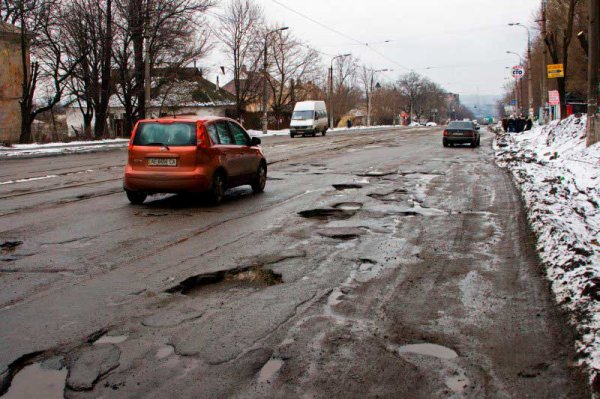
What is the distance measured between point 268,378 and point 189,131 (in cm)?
710

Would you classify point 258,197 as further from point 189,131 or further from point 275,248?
point 275,248

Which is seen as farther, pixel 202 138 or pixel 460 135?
pixel 460 135

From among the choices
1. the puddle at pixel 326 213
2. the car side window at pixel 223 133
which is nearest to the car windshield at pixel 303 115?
the car side window at pixel 223 133

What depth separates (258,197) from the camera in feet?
36.7

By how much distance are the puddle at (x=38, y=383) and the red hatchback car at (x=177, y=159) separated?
6257mm

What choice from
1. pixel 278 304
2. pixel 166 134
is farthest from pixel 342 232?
pixel 166 134

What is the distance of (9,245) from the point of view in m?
6.90

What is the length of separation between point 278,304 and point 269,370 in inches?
49.5

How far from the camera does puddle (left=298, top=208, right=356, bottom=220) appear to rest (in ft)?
29.2

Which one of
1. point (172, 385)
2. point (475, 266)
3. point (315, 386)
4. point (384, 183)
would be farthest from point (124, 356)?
point (384, 183)

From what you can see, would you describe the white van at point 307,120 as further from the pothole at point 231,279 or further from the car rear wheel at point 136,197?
the pothole at point 231,279

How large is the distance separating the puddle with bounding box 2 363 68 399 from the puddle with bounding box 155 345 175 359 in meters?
0.55

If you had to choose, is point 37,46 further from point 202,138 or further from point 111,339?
point 111,339

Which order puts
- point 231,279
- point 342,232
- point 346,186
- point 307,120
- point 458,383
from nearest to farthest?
point 458,383 → point 231,279 → point 342,232 → point 346,186 → point 307,120
